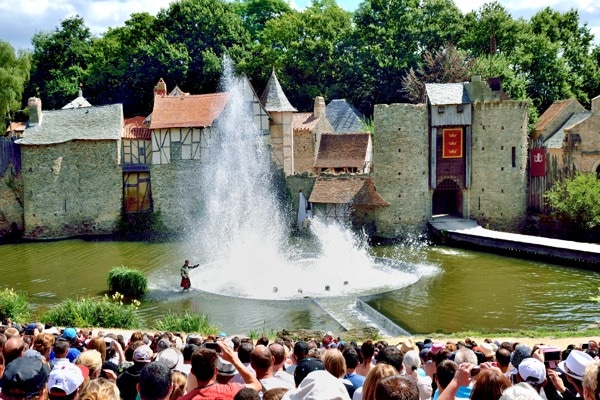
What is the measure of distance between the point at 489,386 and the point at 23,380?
10.1 feet

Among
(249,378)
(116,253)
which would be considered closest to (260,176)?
(116,253)

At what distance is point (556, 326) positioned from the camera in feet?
52.6

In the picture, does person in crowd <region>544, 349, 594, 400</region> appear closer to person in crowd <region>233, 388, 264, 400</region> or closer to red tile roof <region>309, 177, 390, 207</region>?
person in crowd <region>233, 388, 264, 400</region>

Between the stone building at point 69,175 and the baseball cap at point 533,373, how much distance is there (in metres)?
29.4

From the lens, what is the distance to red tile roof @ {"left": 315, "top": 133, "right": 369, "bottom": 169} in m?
34.0

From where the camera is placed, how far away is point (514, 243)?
84.6ft

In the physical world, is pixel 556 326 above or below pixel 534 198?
below

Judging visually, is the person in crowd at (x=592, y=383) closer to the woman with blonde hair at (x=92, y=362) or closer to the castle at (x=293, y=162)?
the woman with blonde hair at (x=92, y=362)

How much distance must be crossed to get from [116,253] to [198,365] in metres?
24.1

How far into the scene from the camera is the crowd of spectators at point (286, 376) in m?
4.09

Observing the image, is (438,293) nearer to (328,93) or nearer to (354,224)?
(354,224)

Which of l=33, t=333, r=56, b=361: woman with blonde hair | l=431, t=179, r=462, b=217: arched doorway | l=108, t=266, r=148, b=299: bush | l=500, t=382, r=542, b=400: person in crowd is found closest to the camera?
l=500, t=382, r=542, b=400: person in crowd

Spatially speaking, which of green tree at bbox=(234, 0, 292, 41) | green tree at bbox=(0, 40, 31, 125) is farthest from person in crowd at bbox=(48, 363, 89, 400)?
green tree at bbox=(234, 0, 292, 41)

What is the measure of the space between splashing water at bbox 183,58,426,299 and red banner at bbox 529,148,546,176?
8970 mm
